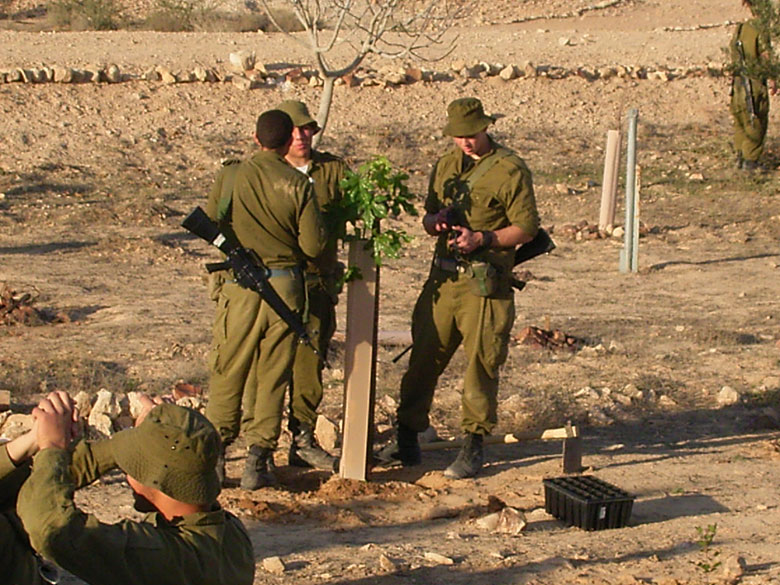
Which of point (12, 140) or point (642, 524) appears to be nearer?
point (642, 524)

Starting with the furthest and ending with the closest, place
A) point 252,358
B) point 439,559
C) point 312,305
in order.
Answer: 1. point 312,305
2. point 252,358
3. point 439,559

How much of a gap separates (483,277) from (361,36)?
1944cm

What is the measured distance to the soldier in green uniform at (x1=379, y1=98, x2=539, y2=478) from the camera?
666cm

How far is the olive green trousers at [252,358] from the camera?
6430mm

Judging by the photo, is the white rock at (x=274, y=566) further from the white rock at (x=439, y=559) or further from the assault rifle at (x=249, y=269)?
the assault rifle at (x=249, y=269)

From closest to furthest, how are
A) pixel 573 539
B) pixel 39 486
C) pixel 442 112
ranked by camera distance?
pixel 39 486
pixel 573 539
pixel 442 112

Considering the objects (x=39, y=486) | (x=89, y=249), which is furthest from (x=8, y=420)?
(x=89, y=249)

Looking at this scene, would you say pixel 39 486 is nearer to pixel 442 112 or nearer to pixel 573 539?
pixel 573 539

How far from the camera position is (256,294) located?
639 centimetres

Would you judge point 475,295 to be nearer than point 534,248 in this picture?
Yes

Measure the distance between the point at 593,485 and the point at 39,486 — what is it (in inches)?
143

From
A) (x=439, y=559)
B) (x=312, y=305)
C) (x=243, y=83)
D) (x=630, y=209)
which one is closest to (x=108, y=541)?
(x=439, y=559)

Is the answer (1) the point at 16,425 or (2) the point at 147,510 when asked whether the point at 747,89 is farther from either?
(2) the point at 147,510

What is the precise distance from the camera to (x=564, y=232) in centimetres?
1481
